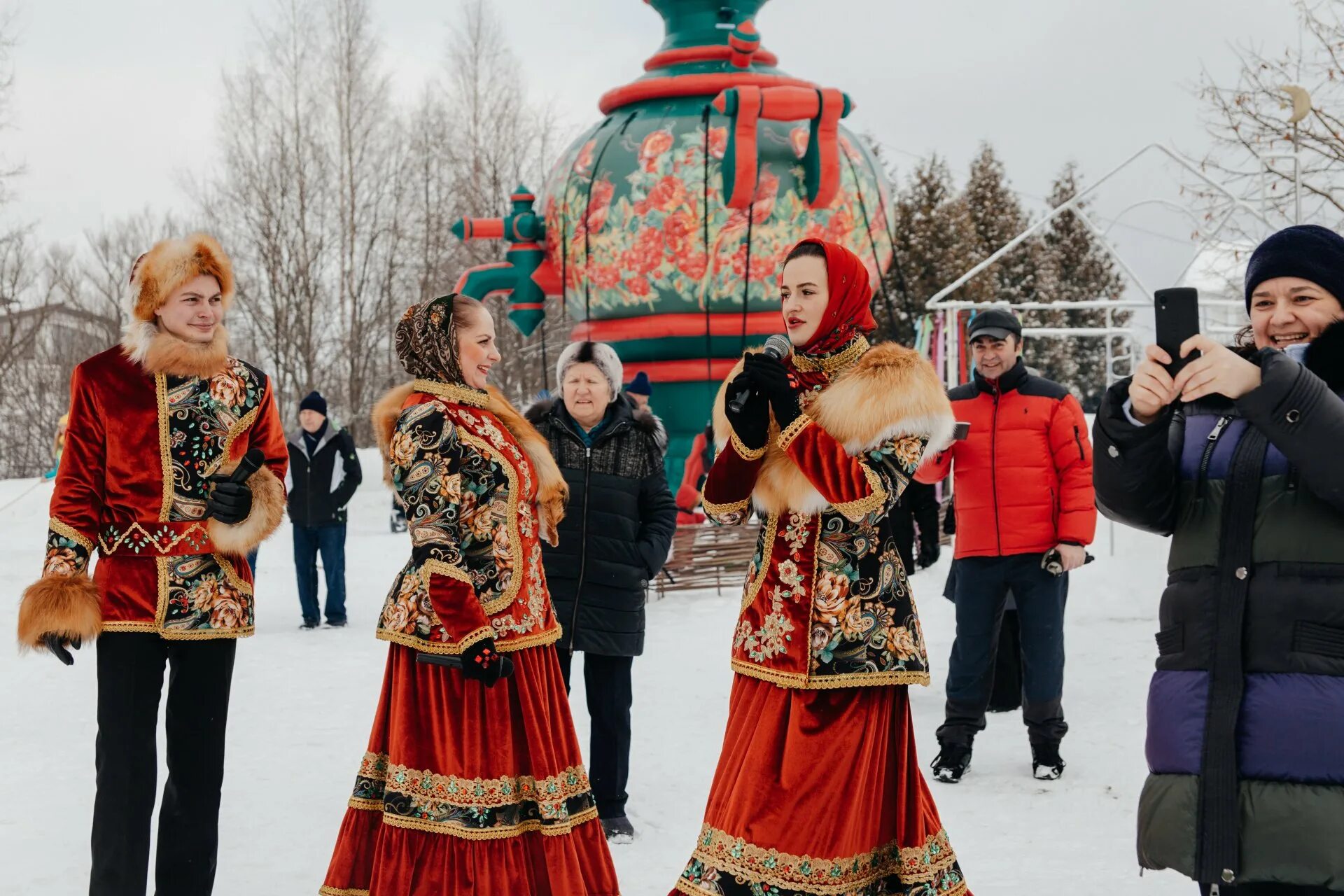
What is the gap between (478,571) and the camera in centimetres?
370

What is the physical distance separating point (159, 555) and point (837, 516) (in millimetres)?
1852

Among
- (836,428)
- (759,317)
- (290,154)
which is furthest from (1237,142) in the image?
(290,154)

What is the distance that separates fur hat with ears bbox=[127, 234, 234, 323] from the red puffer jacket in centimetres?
311

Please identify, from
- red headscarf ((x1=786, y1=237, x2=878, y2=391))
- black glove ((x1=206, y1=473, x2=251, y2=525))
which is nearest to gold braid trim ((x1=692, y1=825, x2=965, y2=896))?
red headscarf ((x1=786, y1=237, x2=878, y2=391))

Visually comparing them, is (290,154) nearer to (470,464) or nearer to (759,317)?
(759,317)

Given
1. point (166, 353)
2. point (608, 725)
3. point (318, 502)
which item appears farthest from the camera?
point (318, 502)

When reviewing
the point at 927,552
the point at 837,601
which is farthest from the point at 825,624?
the point at 927,552

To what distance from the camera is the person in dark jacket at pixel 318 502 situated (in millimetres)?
9984

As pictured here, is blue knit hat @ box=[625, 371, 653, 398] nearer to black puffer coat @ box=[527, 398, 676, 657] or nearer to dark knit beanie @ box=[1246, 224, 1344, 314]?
black puffer coat @ box=[527, 398, 676, 657]

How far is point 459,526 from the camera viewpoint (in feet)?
12.0

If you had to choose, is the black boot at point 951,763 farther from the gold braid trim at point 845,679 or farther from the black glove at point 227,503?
the black glove at point 227,503

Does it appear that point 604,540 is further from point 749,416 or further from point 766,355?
point 766,355

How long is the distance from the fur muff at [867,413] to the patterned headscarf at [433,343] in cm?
84

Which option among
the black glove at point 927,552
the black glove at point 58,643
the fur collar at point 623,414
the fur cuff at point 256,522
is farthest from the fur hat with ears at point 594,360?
the black glove at point 927,552
